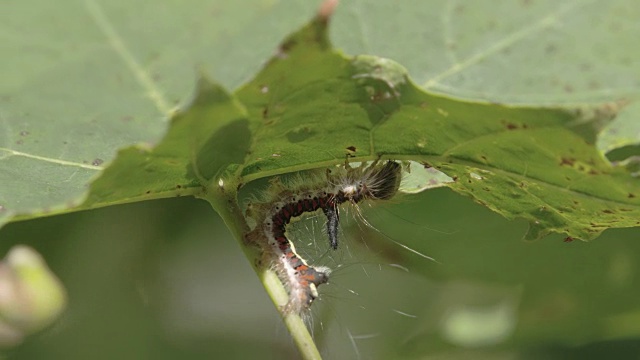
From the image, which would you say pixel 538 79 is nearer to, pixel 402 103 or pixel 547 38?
pixel 547 38

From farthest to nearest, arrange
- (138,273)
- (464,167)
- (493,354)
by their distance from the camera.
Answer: (138,273), (493,354), (464,167)

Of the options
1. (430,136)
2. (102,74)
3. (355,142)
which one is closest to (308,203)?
(355,142)

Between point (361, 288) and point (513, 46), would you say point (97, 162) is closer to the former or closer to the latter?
point (513, 46)

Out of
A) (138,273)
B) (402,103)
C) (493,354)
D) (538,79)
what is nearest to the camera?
(402,103)

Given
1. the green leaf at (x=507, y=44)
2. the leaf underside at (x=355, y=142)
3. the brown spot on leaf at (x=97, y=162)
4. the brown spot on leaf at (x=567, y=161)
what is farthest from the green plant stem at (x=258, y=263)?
the brown spot on leaf at (x=567, y=161)

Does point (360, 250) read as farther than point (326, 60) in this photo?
Yes

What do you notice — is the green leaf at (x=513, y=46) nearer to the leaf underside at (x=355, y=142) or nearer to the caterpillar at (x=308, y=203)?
the leaf underside at (x=355, y=142)

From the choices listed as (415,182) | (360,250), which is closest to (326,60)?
(415,182)
